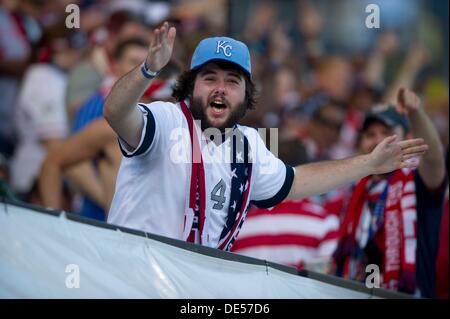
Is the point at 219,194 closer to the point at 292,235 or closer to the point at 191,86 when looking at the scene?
the point at 191,86

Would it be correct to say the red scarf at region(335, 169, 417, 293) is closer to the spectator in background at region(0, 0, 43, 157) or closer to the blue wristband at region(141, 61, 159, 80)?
the blue wristband at region(141, 61, 159, 80)

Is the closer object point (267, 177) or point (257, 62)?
point (267, 177)

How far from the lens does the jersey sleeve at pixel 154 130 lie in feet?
16.8

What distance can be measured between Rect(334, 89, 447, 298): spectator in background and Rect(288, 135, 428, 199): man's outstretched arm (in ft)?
2.72

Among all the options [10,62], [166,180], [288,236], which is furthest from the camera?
[10,62]

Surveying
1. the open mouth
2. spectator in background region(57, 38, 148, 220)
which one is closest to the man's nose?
the open mouth

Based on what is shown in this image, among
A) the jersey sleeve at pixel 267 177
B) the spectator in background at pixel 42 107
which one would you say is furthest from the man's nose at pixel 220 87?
the spectator in background at pixel 42 107

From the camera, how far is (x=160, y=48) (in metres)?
4.84

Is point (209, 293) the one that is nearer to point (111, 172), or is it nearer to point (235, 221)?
point (235, 221)

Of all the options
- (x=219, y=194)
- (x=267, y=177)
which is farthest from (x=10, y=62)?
(x=219, y=194)

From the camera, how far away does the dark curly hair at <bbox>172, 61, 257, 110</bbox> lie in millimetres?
5391

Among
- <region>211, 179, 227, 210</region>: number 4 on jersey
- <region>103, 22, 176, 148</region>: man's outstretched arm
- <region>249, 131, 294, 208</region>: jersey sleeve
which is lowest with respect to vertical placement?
<region>211, 179, 227, 210</region>: number 4 on jersey

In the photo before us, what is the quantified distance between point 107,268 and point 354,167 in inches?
53.2
